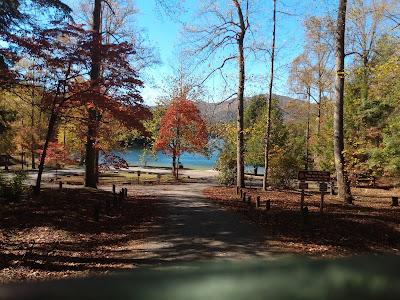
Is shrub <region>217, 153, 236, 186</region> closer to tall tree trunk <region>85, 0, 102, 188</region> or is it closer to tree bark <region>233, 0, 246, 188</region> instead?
tree bark <region>233, 0, 246, 188</region>

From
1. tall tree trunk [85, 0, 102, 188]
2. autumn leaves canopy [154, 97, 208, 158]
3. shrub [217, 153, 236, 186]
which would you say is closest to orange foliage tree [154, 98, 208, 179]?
autumn leaves canopy [154, 97, 208, 158]

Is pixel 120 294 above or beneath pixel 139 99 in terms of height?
beneath

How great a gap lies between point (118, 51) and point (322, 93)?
90.4 feet

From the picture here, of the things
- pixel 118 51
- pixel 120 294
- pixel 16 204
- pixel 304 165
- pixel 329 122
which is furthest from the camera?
pixel 304 165

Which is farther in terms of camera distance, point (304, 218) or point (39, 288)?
point (304, 218)

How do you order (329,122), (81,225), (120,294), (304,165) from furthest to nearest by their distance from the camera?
(304,165) < (329,122) < (81,225) < (120,294)

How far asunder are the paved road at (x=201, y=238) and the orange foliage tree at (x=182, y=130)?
23358mm

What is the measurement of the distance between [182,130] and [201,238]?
2933cm

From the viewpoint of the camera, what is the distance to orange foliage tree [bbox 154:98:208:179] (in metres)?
38.3

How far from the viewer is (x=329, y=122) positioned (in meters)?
35.2

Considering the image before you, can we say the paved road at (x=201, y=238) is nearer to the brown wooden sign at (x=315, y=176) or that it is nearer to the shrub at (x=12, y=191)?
the brown wooden sign at (x=315, y=176)

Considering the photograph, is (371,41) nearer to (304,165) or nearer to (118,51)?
(304,165)

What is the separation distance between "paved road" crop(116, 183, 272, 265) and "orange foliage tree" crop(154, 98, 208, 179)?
23358mm


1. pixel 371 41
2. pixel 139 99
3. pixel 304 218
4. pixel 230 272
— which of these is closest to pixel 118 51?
pixel 139 99
